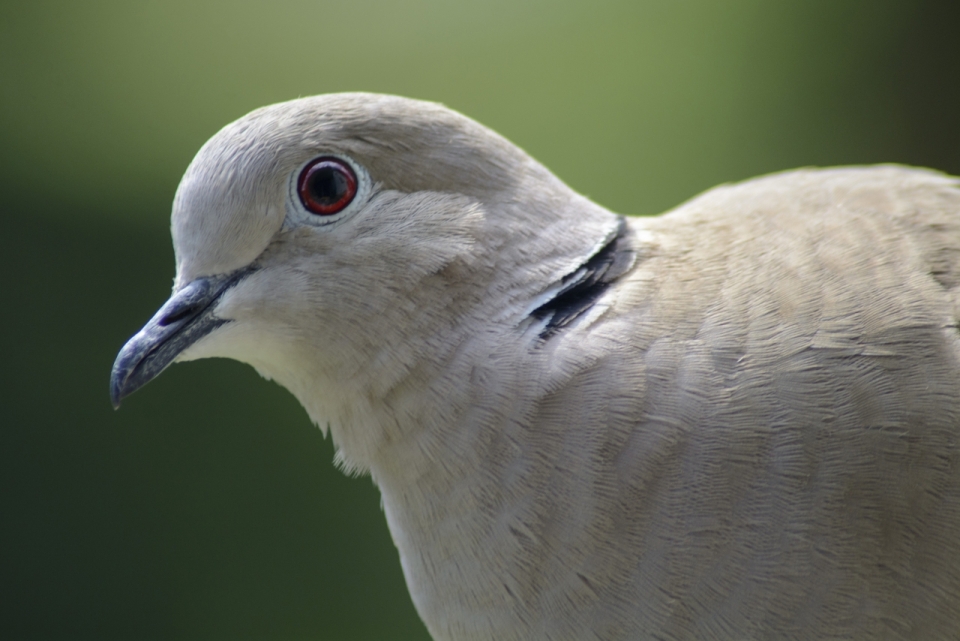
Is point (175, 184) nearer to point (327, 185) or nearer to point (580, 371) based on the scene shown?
point (327, 185)

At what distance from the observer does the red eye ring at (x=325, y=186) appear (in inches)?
50.3

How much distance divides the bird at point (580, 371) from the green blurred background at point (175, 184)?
175 centimetres

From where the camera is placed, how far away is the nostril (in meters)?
1.25

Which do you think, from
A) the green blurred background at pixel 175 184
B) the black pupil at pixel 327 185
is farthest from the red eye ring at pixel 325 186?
the green blurred background at pixel 175 184

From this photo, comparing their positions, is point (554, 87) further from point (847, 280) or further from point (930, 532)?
point (930, 532)

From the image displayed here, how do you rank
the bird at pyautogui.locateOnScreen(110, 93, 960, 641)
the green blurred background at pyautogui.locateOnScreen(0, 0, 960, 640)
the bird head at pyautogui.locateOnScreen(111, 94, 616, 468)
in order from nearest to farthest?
the bird at pyautogui.locateOnScreen(110, 93, 960, 641) < the bird head at pyautogui.locateOnScreen(111, 94, 616, 468) < the green blurred background at pyautogui.locateOnScreen(0, 0, 960, 640)

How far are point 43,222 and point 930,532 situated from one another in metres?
2.74

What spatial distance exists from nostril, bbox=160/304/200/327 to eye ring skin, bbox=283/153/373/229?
19 cm

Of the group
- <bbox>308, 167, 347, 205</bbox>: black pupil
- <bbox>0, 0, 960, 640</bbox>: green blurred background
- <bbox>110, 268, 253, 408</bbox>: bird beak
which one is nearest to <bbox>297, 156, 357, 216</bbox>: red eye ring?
<bbox>308, 167, 347, 205</bbox>: black pupil

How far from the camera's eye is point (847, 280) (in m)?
1.25

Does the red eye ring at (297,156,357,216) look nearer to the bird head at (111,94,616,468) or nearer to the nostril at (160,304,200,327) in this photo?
the bird head at (111,94,616,468)

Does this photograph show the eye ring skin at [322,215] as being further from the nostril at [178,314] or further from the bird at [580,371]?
the nostril at [178,314]

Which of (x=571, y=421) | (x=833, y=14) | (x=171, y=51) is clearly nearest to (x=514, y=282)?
(x=571, y=421)

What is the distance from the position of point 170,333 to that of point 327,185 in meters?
0.33
